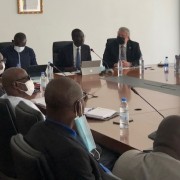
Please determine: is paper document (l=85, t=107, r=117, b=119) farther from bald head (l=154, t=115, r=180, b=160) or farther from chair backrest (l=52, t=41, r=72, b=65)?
chair backrest (l=52, t=41, r=72, b=65)

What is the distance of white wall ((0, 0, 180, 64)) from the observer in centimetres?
659

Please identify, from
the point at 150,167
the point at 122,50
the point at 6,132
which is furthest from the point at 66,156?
the point at 122,50

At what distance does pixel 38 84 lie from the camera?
14.2 ft

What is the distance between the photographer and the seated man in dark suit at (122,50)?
19.1 feet

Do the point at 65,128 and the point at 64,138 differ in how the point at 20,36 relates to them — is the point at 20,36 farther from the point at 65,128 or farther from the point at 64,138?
the point at 64,138

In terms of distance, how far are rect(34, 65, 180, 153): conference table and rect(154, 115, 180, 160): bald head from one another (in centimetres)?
52

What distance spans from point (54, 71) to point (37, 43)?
1530 millimetres

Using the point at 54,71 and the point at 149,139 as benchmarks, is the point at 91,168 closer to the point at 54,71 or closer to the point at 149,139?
the point at 149,139

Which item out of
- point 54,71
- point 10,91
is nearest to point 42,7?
point 54,71

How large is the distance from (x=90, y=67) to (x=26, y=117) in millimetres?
2786

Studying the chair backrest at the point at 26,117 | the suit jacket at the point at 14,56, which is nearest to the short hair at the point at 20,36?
the suit jacket at the point at 14,56

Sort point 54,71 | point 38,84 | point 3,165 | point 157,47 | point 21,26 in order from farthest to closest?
point 157,47 → point 21,26 → point 54,71 → point 38,84 → point 3,165

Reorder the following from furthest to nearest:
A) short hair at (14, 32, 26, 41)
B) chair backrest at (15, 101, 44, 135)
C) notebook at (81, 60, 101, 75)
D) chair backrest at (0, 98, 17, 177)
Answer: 1. short hair at (14, 32, 26, 41)
2. notebook at (81, 60, 101, 75)
3. chair backrest at (0, 98, 17, 177)
4. chair backrest at (15, 101, 44, 135)

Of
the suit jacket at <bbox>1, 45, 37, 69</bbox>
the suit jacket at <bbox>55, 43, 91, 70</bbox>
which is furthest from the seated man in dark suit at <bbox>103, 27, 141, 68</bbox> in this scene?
the suit jacket at <bbox>1, 45, 37, 69</bbox>
